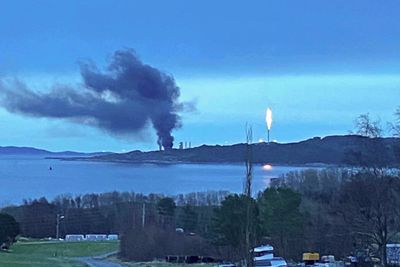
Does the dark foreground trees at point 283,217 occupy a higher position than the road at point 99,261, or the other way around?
the dark foreground trees at point 283,217

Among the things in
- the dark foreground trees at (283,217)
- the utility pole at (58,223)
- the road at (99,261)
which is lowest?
the road at (99,261)

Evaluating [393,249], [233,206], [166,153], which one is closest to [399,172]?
[393,249]

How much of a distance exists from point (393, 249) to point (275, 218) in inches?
310

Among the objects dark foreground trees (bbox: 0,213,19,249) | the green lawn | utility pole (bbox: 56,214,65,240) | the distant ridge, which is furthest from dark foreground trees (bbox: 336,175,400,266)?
utility pole (bbox: 56,214,65,240)

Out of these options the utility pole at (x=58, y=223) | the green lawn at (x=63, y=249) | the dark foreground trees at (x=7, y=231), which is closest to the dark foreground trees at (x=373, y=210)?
the green lawn at (x=63, y=249)

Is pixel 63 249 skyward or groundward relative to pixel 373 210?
groundward

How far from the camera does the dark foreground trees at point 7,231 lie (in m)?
39.3

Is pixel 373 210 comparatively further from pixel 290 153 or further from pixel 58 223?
pixel 290 153

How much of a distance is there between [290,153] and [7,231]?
4763cm

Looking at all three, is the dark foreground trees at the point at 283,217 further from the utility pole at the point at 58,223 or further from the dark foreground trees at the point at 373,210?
the utility pole at the point at 58,223

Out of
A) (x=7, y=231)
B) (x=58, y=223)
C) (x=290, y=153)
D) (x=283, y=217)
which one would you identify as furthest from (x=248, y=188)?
(x=290, y=153)

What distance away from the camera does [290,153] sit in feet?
274

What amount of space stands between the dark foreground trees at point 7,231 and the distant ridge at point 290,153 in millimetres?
11545

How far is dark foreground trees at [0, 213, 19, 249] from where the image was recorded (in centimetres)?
3928
